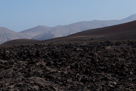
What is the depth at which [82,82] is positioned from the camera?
6.07 m

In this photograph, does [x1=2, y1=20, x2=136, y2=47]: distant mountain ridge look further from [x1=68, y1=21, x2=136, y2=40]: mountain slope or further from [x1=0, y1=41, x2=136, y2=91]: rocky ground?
[x1=0, y1=41, x2=136, y2=91]: rocky ground

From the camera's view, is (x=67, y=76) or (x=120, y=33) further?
(x=120, y=33)

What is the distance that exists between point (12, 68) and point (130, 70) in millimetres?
3629

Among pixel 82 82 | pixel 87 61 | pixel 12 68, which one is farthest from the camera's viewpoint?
pixel 87 61

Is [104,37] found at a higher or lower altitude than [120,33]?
lower

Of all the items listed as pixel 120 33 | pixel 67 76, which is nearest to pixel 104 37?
pixel 120 33

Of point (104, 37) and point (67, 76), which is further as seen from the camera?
point (104, 37)

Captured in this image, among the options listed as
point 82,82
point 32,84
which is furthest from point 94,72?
point 32,84

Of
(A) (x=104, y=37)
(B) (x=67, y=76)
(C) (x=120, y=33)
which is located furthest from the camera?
(C) (x=120, y=33)

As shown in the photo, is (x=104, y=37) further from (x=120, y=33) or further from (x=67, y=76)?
(x=67, y=76)

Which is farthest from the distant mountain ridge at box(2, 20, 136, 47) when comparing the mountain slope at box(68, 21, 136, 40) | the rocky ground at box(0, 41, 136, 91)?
the rocky ground at box(0, 41, 136, 91)

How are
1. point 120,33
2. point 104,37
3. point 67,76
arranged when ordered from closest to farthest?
point 67,76 < point 104,37 < point 120,33

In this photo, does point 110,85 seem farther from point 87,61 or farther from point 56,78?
point 87,61

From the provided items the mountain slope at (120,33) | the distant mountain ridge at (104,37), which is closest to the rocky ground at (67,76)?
the distant mountain ridge at (104,37)
